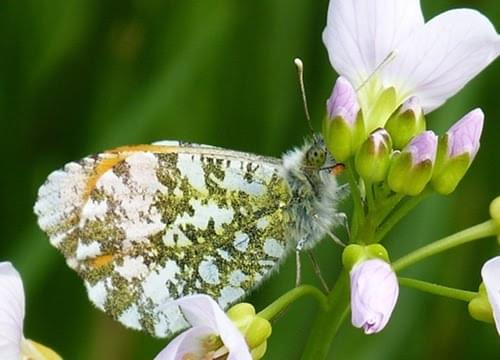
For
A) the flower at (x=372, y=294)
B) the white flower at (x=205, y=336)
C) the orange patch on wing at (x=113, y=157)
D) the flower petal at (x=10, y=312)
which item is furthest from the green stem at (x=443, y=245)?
the flower petal at (x=10, y=312)

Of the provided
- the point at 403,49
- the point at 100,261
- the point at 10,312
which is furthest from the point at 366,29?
the point at 10,312

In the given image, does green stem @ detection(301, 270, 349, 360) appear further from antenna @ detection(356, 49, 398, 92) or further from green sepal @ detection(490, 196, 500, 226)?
antenna @ detection(356, 49, 398, 92)

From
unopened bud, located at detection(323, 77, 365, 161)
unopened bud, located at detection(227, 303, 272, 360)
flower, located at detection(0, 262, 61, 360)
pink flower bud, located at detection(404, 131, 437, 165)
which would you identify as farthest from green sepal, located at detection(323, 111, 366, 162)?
flower, located at detection(0, 262, 61, 360)

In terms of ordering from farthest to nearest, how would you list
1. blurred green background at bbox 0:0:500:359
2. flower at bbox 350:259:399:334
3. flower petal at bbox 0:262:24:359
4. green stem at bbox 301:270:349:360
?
blurred green background at bbox 0:0:500:359
green stem at bbox 301:270:349:360
flower petal at bbox 0:262:24:359
flower at bbox 350:259:399:334

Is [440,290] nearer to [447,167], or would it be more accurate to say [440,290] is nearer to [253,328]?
[447,167]

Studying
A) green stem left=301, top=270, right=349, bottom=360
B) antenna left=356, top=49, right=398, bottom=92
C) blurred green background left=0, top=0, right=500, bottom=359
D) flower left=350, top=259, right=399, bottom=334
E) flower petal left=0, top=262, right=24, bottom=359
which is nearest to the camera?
flower left=350, top=259, right=399, bottom=334
